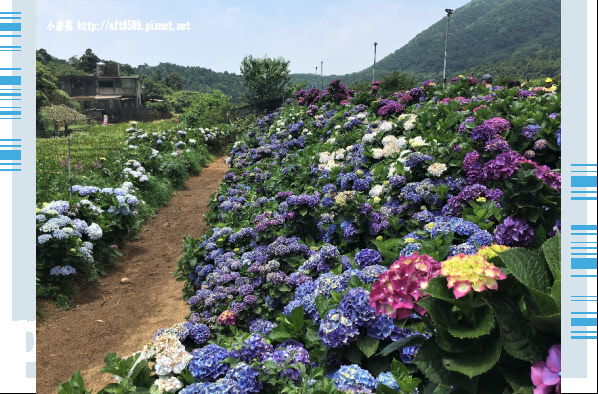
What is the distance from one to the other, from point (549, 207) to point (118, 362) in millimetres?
2619

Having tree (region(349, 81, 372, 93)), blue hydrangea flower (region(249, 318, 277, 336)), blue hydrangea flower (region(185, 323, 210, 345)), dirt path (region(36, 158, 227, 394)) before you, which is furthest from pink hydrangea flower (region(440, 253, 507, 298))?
tree (region(349, 81, 372, 93))

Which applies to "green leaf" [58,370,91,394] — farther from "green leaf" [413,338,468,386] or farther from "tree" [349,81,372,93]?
"tree" [349,81,372,93]

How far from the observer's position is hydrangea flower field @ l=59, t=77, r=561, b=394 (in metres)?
1.07

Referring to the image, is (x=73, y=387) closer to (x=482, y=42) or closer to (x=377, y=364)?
(x=377, y=364)

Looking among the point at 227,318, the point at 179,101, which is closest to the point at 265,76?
the point at 227,318

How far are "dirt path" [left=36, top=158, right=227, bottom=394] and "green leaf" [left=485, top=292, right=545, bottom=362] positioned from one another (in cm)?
330

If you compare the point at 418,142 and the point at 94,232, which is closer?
the point at 418,142

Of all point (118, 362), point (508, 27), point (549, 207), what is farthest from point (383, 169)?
point (508, 27)

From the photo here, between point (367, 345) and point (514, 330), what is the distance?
922mm

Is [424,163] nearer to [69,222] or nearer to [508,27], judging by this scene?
[69,222]

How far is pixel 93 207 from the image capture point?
577 cm

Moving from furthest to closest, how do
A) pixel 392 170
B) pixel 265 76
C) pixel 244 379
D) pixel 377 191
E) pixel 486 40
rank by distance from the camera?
pixel 486 40 < pixel 265 76 < pixel 392 170 < pixel 377 191 < pixel 244 379

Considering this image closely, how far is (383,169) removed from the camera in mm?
4152

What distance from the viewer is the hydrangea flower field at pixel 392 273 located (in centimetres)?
107
